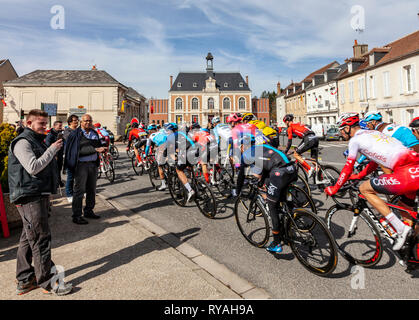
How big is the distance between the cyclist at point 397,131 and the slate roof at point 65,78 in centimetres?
4219

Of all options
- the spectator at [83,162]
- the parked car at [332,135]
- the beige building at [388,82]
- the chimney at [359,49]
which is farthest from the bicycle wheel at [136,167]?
the chimney at [359,49]

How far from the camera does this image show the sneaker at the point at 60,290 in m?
2.91

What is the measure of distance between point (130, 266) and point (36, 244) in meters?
1.13

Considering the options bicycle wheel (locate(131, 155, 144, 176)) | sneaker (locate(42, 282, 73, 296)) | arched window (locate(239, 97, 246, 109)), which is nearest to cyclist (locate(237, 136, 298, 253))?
sneaker (locate(42, 282, 73, 296))

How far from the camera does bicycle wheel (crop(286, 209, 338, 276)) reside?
3072 millimetres

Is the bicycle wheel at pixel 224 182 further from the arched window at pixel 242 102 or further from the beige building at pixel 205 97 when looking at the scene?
the arched window at pixel 242 102

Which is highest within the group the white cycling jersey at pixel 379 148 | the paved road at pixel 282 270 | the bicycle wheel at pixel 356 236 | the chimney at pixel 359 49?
the chimney at pixel 359 49

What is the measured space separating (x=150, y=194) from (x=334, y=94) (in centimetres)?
3839

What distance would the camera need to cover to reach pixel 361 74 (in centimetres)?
3275

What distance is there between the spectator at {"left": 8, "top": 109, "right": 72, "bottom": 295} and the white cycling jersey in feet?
11.7

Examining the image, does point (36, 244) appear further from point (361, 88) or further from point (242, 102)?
point (242, 102)

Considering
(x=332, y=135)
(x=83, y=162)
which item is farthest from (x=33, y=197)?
(x=332, y=135)

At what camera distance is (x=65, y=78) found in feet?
140
